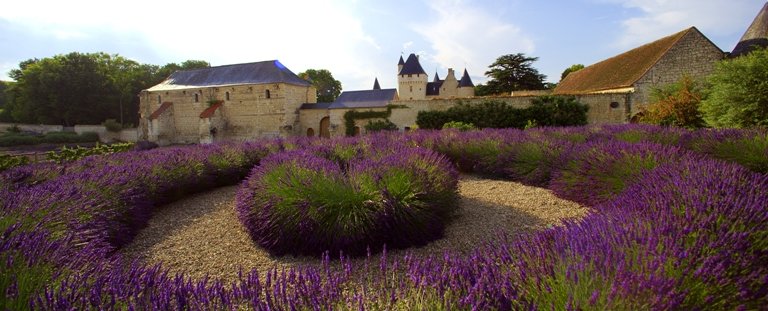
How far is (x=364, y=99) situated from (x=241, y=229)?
17241 mm

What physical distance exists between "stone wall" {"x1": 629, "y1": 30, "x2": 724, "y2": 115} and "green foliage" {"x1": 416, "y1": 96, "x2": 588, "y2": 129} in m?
1.80

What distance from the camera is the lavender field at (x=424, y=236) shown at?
1203mm

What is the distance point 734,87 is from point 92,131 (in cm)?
3441

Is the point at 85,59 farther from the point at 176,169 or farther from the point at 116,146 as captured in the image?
the point at 176,169

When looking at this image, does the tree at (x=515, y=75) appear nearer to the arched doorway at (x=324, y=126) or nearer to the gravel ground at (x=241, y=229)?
the arched doorway at (x=324, y=126)

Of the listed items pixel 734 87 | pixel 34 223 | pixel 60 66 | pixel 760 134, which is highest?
pixel 60 66

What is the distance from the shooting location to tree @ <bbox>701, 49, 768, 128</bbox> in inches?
296

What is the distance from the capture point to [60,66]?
27250 mm

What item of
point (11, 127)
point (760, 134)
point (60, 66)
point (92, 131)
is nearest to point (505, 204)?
point (760, 134)

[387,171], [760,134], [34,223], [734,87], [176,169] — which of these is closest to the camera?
[34,223]

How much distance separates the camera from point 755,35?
612 inches

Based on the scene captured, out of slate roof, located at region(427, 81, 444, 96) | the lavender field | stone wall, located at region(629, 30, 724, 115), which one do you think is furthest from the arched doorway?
the lavender field

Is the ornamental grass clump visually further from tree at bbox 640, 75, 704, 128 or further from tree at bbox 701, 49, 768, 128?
tree at bbox 640, 75, 704, 128

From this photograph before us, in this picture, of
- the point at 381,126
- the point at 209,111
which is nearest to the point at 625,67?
the point at 381,126
